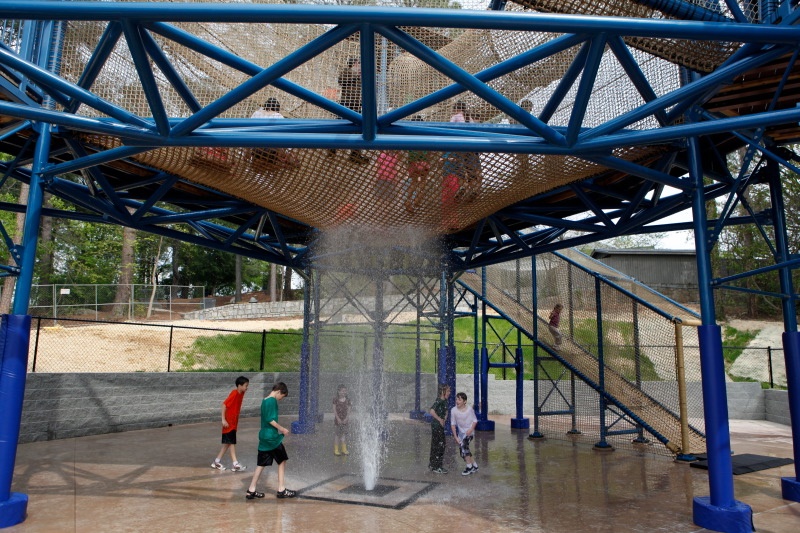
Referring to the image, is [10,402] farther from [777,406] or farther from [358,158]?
[777,406]

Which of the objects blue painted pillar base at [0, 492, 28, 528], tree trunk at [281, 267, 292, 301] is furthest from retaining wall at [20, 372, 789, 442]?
tree trunk at [281, 267, 292, 301]

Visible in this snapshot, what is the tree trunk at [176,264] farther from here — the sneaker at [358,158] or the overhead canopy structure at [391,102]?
the sneaker at [358,158]

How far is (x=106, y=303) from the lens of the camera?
27.2 m

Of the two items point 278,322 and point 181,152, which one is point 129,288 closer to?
point 278,322

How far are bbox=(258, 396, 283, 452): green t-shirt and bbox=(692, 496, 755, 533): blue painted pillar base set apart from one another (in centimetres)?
531

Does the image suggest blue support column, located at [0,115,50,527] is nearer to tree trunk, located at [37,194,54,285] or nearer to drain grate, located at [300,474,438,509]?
drain grate, located at [300,474,438,509]

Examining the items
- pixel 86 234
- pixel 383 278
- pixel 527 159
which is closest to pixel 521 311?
pixel 383 278

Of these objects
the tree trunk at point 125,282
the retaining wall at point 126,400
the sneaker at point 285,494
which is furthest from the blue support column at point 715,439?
the tree trunk at point 125,282

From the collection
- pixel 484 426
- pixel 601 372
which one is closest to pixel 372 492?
pixel 601 372

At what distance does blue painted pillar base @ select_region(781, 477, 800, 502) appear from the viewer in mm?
7953

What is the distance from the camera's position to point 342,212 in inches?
364

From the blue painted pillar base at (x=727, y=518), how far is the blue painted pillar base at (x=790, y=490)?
6.22 feet

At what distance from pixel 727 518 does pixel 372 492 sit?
14.6 feet

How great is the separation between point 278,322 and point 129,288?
25.8 feet
